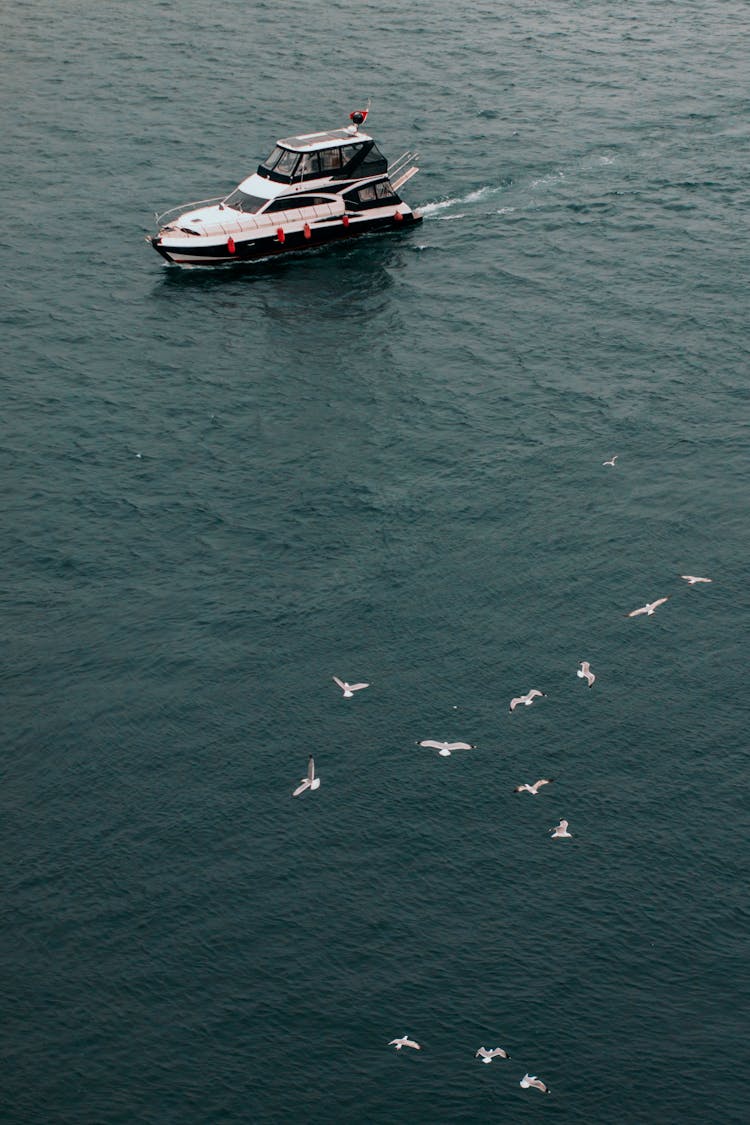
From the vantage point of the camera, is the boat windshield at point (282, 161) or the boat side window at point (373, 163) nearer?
the boat windshield at point (282, 161)

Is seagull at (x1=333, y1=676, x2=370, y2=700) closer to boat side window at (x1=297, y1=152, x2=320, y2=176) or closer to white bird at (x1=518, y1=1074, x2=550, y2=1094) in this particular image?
white bird at (x1=518, y1=1074, x2=550, y2=1094)

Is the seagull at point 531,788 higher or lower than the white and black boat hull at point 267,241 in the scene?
lower

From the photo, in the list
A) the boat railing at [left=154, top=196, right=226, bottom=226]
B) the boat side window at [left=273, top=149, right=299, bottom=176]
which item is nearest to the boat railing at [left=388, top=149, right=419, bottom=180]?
the boat side window at [left=273, top=149, right=299, bottom=176]

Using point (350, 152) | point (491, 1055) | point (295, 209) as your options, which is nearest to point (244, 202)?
point (295, 209)

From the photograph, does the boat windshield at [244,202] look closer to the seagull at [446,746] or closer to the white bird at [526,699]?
the white bird at [526,699]

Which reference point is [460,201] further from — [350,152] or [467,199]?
[350,152]

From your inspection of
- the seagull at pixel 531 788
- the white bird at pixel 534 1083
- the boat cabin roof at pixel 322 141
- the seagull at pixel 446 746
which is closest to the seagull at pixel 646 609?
the seagull at pixel 446 746
